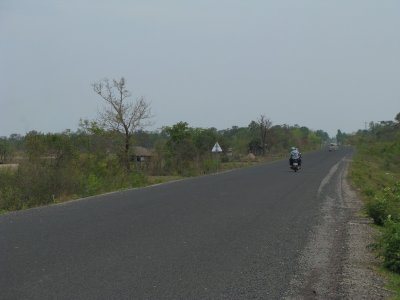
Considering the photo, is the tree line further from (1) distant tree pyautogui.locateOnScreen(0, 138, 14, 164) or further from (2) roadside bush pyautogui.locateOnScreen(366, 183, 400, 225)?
(2) roadside bush pyautogui.locateOnScreen(366, 183, 400, 225)

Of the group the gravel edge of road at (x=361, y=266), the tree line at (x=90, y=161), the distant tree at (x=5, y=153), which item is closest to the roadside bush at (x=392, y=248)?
the gravel edge of road at (x=361, y=266)

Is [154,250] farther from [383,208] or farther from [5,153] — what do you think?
[5,153]

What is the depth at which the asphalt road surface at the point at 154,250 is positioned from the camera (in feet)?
22.0

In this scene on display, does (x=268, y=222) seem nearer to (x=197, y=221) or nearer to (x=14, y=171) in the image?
(x=197, y=221)

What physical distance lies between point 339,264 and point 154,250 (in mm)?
3145

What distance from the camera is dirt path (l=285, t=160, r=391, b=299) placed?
6789 millimetres

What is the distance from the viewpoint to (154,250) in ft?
30.2

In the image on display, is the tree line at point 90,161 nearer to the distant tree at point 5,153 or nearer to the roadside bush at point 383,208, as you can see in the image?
the distant tree at point 5,153

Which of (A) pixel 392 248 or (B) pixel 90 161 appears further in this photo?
(B) pixel 90 161

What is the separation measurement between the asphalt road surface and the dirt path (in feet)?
0.74

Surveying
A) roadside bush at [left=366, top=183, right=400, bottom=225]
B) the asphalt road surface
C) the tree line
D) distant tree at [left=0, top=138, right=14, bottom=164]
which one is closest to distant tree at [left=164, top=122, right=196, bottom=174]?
the tree line

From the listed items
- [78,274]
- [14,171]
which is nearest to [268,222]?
[78,274]

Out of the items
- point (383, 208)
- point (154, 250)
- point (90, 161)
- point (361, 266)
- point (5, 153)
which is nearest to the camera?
point (361, 266)

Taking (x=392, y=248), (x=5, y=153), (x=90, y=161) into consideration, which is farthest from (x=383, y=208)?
(x=5, y=153)
